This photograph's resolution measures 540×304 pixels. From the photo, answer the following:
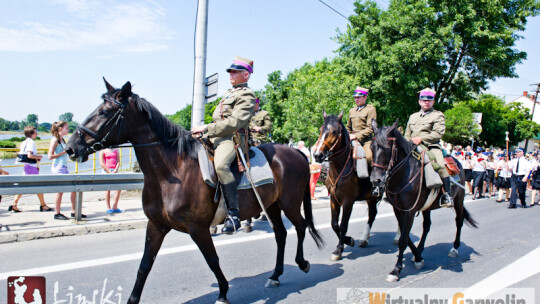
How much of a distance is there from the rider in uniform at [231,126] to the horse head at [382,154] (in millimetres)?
2108

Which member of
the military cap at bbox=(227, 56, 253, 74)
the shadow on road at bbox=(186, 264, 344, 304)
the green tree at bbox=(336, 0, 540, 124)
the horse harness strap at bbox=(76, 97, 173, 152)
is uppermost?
the green tree at bbox=(336, 0, 540, 124)

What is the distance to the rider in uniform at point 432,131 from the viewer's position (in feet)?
20.8

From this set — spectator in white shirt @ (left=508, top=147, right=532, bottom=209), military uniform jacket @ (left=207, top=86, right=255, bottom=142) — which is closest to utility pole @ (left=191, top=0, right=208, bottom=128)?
military uniform jacket @ (left=207, top=86, right=255, bottom=142)

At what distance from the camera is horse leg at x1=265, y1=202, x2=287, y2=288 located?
198 inches

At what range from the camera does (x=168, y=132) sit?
414 centimetres

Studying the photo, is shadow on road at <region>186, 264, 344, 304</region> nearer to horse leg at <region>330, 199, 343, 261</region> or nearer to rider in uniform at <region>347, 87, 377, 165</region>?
horse leg at <region>330, 199, 343, 261</region>

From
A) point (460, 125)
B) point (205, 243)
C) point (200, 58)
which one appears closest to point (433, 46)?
point (460, 125)

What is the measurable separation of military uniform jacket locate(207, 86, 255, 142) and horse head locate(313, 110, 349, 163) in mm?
2032

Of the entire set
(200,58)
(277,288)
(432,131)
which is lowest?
(277,288)

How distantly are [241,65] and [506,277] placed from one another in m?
4.97

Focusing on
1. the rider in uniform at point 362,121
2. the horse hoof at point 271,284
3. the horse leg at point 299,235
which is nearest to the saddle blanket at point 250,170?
the horse leg at point 299,235

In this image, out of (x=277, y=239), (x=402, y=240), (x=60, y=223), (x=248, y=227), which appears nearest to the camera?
(x=277, y=239)

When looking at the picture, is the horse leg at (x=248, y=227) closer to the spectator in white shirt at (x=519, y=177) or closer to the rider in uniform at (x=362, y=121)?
the rider in uniform at (x=362, y=121)

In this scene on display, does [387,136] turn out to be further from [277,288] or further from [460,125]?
[460,125]
